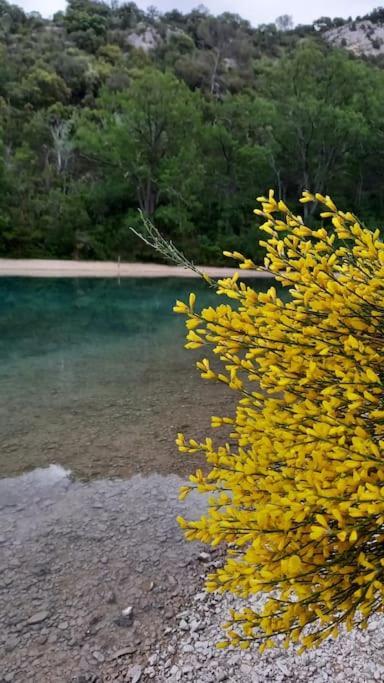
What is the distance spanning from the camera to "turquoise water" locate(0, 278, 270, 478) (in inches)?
272

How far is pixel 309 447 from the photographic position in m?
1.70

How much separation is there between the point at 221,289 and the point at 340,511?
1040mm

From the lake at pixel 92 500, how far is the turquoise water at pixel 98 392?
0.10 ft

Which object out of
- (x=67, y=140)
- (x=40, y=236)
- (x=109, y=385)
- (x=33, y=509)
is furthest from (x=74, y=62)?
(x=33, y=509)

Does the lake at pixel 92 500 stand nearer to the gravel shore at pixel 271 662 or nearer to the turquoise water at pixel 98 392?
the turquoise water at pixel 98 392

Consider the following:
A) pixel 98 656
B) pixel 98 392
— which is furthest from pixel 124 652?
pixel 98 392

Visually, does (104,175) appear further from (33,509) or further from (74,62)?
(33,509)

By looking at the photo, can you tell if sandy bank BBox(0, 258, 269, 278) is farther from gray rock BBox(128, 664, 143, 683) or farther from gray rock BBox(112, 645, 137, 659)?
gray rock BBox(128, 664, 143, 683)

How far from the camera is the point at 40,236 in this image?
111 ft

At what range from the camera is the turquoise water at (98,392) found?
272 inches

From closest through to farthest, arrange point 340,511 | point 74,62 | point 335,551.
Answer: point 340,511 < point 335,551 < point 74,62

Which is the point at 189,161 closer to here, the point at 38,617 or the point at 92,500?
the point at 92,500

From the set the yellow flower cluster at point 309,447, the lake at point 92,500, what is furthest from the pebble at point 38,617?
the yellow flower cluster at point 309,447

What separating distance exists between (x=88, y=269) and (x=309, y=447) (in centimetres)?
3184
